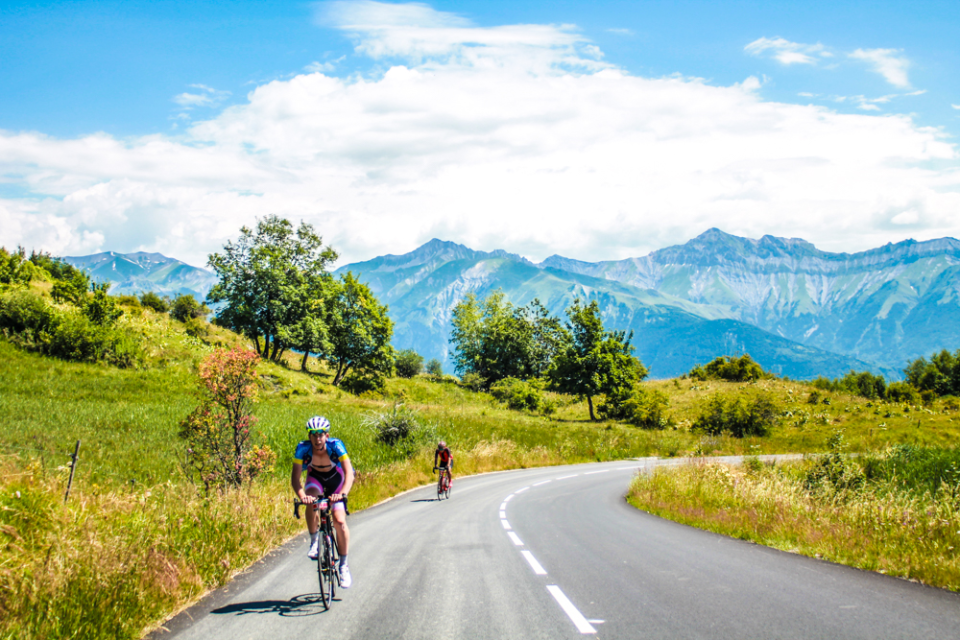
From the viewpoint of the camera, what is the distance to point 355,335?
58438 mm

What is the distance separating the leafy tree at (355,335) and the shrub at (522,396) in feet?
42.2

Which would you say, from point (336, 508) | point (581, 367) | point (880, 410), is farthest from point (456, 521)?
point (880, 410)

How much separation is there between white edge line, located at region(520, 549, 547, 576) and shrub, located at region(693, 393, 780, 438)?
3968 cm

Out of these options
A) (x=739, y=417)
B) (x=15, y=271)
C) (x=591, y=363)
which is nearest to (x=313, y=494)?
(x=591, y=363)

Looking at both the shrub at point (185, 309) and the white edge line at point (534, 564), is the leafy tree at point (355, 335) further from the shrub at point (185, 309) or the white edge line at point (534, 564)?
the white edge line at point (534, 564)

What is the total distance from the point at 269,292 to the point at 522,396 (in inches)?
1037

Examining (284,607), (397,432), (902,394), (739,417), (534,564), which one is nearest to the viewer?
(284,607)

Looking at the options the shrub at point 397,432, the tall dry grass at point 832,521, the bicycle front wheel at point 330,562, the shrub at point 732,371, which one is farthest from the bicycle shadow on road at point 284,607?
the shrub at point 732,371

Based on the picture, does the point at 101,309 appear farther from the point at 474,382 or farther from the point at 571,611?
the point at 474,382

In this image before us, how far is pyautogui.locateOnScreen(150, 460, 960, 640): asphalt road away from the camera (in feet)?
16.1

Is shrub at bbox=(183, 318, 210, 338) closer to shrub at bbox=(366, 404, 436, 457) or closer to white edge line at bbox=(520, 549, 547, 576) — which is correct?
shrub at bbox=(366, 404, 436, 457)

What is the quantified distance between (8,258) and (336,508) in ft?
165

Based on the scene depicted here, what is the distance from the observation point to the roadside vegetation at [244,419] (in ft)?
20.0

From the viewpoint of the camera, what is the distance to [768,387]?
57000 mm
